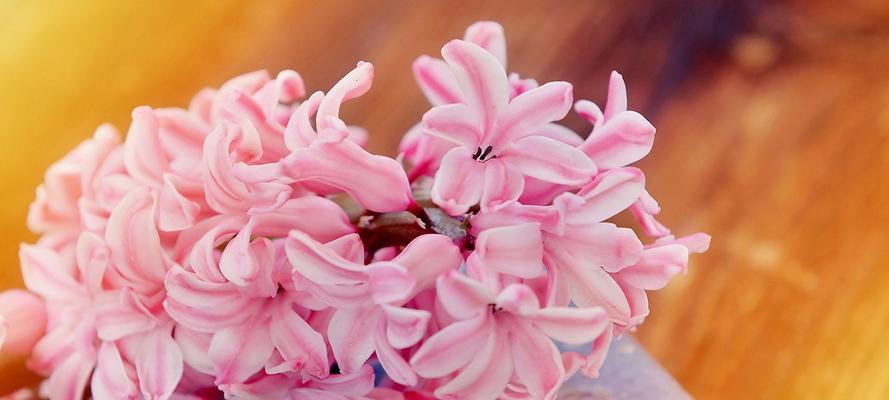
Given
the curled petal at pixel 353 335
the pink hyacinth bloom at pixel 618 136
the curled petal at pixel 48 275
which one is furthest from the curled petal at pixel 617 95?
the curled petal at pixel 48 275

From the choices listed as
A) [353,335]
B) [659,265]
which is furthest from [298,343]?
[659,265]

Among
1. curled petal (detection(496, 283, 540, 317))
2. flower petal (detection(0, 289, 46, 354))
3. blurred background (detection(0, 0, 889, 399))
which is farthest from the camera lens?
blurred background (detection(0, 0, 889, 399))

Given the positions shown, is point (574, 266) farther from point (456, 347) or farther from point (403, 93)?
point (403, 93)

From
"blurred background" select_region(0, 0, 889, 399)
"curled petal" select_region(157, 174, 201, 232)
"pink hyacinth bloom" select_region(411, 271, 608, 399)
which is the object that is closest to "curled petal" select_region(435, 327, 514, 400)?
"pink hyacinth bloom" select_region(411, 271, 608, 399)

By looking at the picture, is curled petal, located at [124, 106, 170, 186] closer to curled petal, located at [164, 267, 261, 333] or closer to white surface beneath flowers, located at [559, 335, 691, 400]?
curled petal, located at [164, 267, 261, 333]

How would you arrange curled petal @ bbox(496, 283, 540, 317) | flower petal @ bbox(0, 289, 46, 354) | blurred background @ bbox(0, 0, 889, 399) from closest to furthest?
curled petal @ bbox(496, 283, 540, 317), flower petal @ bbox(0, 289, 46, 354), blurred background @ bbox(0, 0, 889, 399)

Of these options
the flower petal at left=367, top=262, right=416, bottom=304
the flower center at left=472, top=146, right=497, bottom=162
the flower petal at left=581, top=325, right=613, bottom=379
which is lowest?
the flower petal at left=581, top=325, right=613, bottom=379

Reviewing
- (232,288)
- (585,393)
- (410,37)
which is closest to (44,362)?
(232,288)
